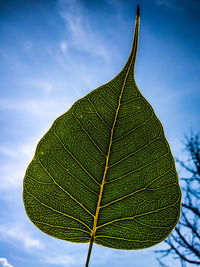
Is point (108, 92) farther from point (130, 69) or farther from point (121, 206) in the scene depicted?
point (121, 206)

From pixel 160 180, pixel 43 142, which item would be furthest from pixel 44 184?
pixel 160 180

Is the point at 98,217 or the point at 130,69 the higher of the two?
the point at 130,69

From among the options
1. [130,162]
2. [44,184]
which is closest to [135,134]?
[130,162]

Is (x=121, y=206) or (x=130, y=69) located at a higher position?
(x=130, y=69)

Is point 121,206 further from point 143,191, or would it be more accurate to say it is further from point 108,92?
point 108,92

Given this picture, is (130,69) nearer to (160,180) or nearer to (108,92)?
(108,92)
